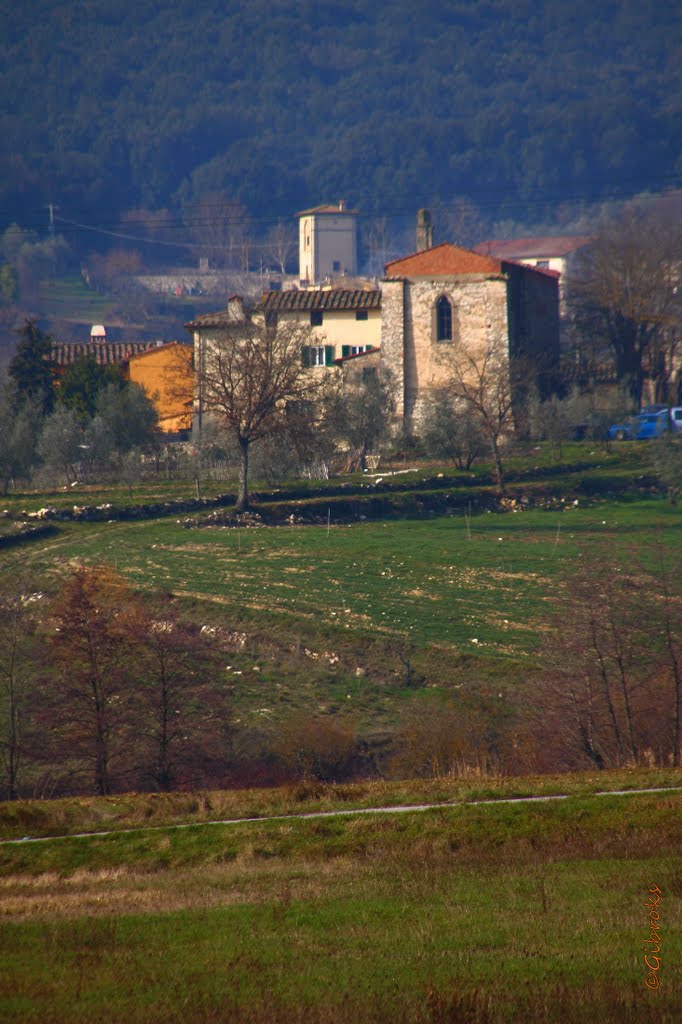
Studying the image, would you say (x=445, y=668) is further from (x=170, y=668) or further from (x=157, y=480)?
(x=157, y=480)

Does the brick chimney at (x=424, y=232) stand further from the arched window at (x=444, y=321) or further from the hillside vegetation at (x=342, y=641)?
the hillside vegetation at (x=342, y=641)

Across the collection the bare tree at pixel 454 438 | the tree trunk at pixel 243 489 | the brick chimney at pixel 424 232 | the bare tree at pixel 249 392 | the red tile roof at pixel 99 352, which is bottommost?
the tree trunk at pixel 243 489

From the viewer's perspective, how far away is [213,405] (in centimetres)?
4338

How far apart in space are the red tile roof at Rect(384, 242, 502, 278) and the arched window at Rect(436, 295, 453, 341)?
156 centimetres

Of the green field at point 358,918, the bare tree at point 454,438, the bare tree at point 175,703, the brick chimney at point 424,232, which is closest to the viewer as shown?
the green field at point 358,918


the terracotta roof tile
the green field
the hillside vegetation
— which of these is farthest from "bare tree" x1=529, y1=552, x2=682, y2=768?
the terracotta roof tile

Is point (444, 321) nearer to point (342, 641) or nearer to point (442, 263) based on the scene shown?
point (442, 263)

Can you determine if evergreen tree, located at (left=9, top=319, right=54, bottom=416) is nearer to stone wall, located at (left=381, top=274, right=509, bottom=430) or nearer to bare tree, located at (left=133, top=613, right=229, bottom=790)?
stone wall, located at (left=381, top=274, right=509, bottom=430)

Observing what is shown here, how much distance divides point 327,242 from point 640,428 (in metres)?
119

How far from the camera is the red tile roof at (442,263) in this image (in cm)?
6156

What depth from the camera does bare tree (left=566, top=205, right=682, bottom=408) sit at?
64875 mm

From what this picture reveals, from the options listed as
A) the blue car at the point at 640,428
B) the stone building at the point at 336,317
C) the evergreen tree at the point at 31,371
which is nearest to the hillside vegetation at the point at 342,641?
the blue car at the point at 640,428

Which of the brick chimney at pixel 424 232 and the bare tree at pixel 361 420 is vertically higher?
the brick chimney at pixel 424 232

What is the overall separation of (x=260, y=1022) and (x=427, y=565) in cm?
2744
